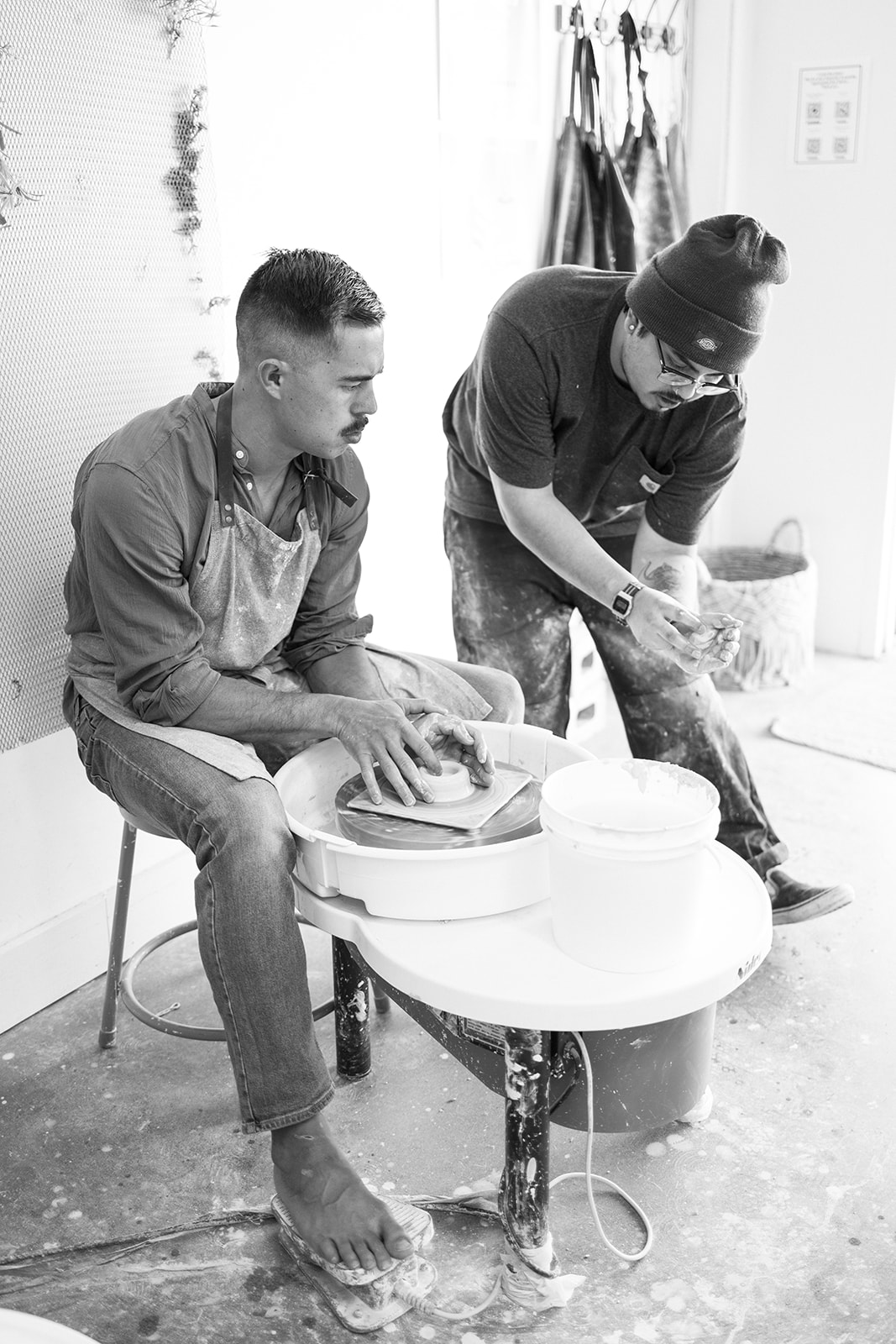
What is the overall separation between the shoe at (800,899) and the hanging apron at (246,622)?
75cm

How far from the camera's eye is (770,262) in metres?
1.75

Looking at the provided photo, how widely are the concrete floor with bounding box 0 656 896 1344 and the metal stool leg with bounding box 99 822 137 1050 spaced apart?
47 millimetres

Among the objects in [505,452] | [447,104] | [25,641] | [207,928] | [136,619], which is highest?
[447,104]

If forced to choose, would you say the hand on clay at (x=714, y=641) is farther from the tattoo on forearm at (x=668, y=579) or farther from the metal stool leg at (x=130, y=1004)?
the metal stool leg at (x=130, y=1004)

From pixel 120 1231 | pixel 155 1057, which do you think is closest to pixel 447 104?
pixel 155 1057

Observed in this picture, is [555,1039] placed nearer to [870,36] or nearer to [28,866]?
[28,866]

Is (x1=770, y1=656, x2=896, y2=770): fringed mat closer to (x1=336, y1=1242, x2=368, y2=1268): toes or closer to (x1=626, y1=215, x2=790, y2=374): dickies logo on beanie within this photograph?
(x1=626, y1=215, x2=790, y2=374): dickies logo on beanie

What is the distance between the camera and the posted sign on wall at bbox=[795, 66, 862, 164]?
3.52m

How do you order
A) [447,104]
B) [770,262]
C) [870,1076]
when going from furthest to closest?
[447,104] < [870,1076] < [770,262]

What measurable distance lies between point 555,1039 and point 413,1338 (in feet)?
1.35

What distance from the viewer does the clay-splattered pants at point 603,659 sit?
90.5 inches

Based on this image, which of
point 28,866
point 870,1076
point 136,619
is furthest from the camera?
point 28,866

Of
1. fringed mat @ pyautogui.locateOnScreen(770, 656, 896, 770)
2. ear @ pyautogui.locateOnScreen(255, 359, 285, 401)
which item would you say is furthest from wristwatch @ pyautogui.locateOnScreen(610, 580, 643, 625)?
fringed mat @ pyautogui.locateOnScreen(770, 656, 896, 770)

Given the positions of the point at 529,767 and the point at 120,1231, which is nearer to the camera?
the point at 120,1231
